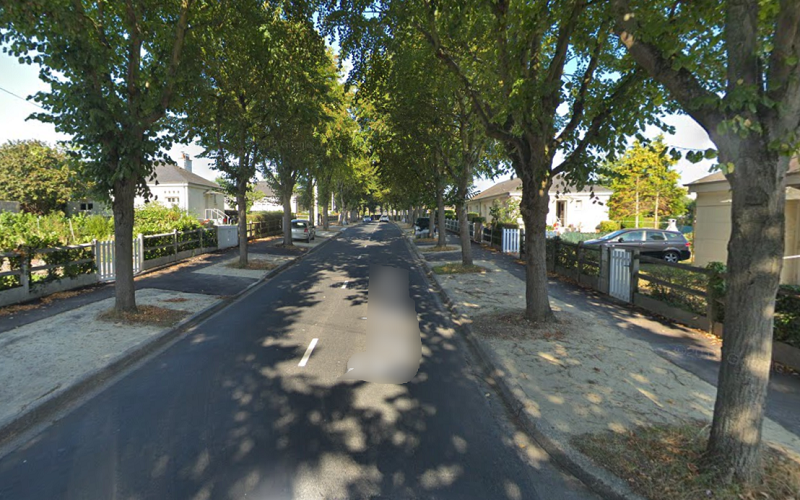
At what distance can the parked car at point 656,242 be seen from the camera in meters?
17.3

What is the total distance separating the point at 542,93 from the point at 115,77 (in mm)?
7853


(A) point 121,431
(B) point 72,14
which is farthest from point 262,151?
(A) point 121,431

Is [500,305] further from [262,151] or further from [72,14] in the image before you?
[262,151]

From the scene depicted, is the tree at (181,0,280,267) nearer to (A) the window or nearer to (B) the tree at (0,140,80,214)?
(A) the window

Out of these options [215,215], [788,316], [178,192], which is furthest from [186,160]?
[788,316]

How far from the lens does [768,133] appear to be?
2820 millimetres

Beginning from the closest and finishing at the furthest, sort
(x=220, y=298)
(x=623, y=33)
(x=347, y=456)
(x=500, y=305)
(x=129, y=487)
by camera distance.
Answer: (x=129, y=487) < (x=347, y=456) < (x=623, y=33) < (x=500, y=305) < (x=220, y=298)

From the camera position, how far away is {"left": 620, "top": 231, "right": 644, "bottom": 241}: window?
17.6 m

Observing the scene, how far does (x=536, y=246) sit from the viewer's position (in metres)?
7.31

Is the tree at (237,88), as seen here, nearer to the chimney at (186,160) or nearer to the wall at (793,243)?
the wall at (793,243)

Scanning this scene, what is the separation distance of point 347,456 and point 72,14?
7.98 metres

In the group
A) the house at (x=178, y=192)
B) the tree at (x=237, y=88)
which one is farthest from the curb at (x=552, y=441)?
the house at (x=178, y=192)

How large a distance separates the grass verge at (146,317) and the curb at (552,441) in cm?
583

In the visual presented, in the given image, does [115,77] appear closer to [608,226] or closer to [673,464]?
[673,464]
